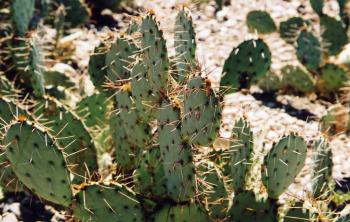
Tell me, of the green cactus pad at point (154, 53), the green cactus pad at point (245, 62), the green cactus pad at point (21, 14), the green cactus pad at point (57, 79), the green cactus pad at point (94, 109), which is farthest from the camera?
the green cactus pad at point (21, 14)

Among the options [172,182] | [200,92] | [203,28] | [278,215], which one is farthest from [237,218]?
[203,28]

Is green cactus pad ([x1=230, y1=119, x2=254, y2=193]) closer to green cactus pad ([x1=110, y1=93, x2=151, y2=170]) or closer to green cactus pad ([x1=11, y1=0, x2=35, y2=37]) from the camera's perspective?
Result: green cactus pad ([x1=110, y1=93, x2=151, y2=170])

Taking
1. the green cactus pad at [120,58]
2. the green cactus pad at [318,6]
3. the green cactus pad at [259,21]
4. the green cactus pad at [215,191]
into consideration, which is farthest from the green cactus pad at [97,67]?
the green cactus pad at [318,6]

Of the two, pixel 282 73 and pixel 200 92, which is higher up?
pixel 200 92

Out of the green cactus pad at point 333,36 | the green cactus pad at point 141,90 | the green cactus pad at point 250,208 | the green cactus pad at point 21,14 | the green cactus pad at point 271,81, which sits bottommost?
the green cactus pad at point 250,208

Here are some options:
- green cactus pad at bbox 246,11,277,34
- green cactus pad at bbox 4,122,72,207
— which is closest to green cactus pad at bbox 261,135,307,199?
green cactus pad at bbox 4,122,72,207

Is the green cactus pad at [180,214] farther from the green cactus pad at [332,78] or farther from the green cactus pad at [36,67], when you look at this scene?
the green cactus pad at [332,78]

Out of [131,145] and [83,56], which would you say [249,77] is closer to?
[131,145]
